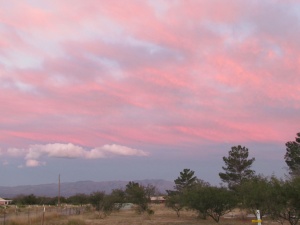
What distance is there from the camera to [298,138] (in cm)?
5666

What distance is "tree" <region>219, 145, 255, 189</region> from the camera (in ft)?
204

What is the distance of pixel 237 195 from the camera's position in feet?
135

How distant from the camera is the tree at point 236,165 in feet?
204

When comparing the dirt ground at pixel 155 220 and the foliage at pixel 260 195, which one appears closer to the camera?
the foliage at pixel 260 195

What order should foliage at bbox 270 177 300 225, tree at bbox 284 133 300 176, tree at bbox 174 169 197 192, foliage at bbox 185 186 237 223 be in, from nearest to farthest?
foliage at bbox 270 177 300 225, foliage at bbox 185 186 237 223, tree at bbox 284 133 300 176, tree at bbox 174 169 197 192

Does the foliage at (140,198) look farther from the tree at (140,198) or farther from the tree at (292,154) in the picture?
the tree at (292,154)

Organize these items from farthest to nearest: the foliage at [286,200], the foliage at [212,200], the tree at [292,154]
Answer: the tree at [292,154]
the foliage at [212,200]
the foliage at [286,200]

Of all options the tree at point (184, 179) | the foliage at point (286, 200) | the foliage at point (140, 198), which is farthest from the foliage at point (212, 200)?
the tree at point (184, 179)

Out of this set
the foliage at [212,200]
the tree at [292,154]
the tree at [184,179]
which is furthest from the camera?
the tree at [184,179]

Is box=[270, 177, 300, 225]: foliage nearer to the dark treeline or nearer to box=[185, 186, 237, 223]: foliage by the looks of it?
the dark treeline

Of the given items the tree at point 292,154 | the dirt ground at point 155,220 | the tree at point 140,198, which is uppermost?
the tree at point 292,154

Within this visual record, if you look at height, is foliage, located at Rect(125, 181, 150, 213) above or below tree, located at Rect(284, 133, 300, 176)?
below

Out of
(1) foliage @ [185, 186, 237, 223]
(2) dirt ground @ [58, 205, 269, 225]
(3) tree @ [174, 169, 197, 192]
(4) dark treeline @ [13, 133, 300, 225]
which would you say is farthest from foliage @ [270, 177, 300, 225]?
(3) tree @ [174, 169, 197, 192]

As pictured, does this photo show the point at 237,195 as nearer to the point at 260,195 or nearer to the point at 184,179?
the point at 260,195
